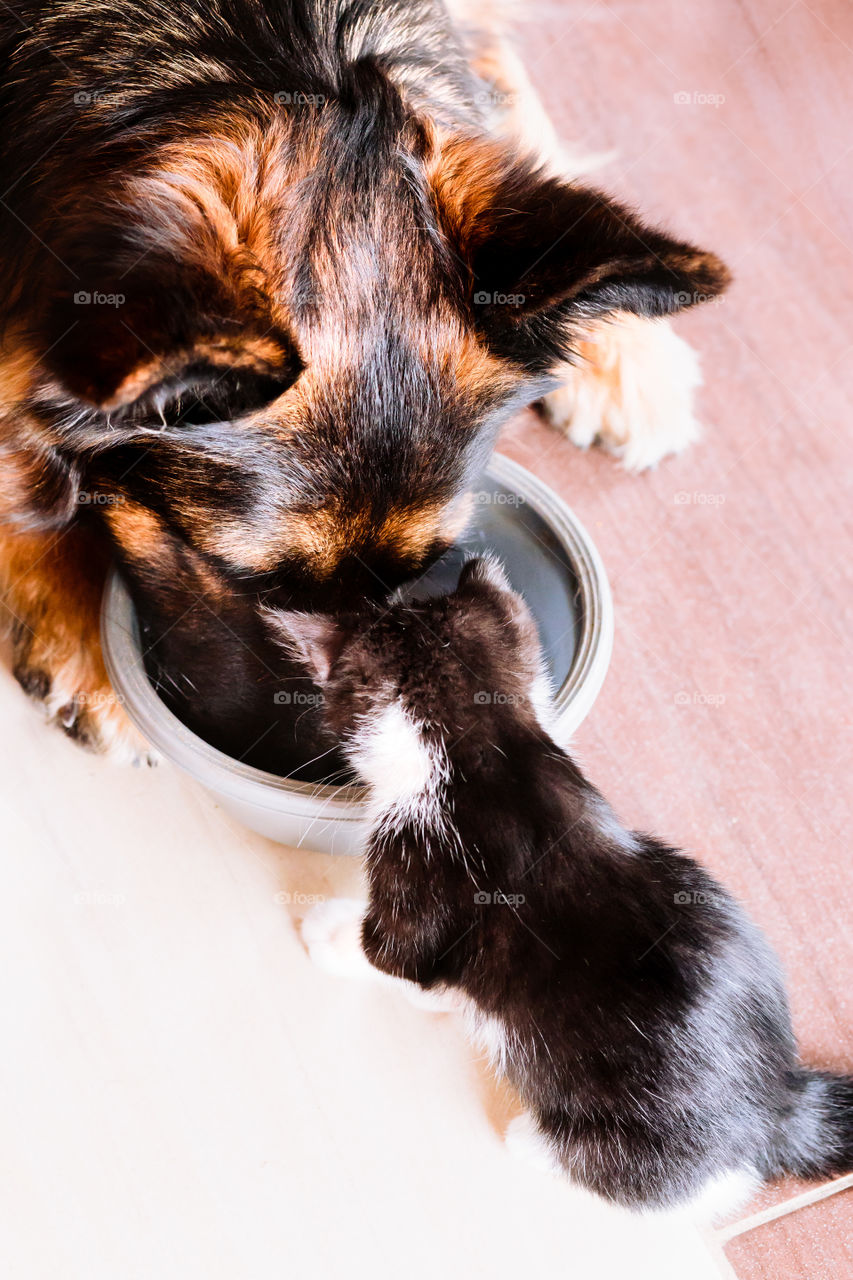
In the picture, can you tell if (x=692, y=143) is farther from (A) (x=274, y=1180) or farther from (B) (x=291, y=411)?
(A) (x=274, y=1180)

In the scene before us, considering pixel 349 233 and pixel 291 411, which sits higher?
pixel 349 233

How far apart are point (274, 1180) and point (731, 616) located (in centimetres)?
120

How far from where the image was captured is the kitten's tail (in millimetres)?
1349

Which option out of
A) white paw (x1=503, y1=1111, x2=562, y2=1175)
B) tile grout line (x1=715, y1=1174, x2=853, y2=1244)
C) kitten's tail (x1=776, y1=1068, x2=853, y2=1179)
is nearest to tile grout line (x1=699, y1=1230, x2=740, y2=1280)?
tile grout line (x1=715, y1=1174, x2=853, y2=1244)

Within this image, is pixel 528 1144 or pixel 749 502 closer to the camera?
pixel 528 1144

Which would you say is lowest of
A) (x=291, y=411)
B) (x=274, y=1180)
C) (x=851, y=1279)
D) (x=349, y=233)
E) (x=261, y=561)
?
(x=274, y=1180)

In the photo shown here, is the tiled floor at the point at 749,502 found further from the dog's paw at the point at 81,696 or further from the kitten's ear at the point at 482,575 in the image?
the dog's paw at the point at 81,696

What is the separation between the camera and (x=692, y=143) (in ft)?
8.41

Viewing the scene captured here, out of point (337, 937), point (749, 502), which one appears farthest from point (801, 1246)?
point (749, 502)

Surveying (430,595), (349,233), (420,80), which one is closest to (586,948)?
(430,595)

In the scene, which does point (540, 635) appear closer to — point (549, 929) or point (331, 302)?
point (549, 929)

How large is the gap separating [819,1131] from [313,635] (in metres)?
0.93

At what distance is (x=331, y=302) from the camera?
113cm

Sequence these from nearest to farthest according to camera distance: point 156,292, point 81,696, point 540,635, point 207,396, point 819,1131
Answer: point 156,292 < point 207,396 < point 819,1131 < point 540,635 < point 81,696
